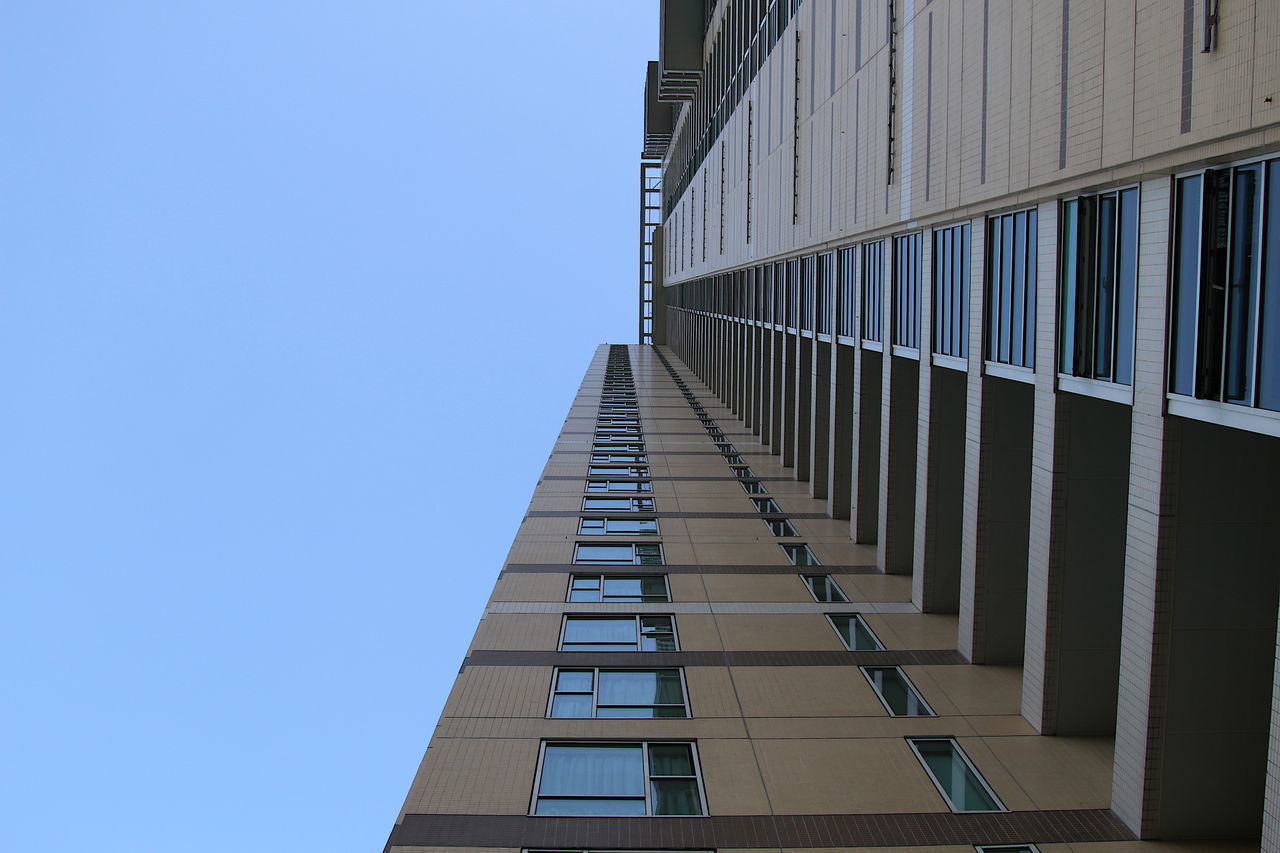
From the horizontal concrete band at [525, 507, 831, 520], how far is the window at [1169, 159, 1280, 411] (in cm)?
1617

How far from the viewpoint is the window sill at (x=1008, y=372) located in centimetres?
1504

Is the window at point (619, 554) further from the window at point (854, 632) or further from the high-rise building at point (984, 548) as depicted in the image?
the window at point (854, 632)

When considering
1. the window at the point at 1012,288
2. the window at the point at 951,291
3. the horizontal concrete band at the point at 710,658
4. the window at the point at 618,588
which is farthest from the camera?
the window at the point at 618,588

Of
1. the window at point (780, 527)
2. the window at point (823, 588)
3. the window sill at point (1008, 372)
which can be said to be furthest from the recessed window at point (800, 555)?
the window sill at point (1008, 372)

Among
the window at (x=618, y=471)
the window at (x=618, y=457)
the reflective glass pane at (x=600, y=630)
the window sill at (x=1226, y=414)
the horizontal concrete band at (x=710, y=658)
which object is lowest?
the horizontal concrete band at (x=710, y=658)

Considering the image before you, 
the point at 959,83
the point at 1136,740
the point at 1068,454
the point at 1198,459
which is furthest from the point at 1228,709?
the point at 959,83

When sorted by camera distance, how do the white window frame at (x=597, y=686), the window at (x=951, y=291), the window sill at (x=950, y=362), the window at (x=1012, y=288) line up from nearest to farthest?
the white window frame at (x=597, y=686)
the window at (x=1012, y=288)
the window sill at (x=950, y=362)
the window at (x=951, y=291)

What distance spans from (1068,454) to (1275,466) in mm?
2727

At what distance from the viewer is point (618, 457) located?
35375 mm

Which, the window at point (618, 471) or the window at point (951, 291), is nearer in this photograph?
the window at point (951, 291)

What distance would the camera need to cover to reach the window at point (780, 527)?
25.1 m

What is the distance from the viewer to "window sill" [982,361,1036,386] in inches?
592

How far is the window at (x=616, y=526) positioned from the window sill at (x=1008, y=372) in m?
9.91

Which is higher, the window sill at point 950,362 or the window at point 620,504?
the window sill at point 950,362
